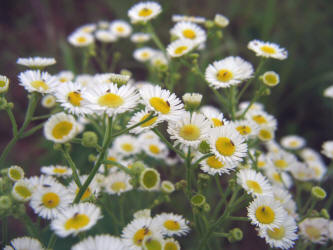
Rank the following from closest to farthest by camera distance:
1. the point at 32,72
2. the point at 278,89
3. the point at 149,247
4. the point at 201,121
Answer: the point at 149,247 < the point at 201,121 < the point at 32,72 < the point at 278,89

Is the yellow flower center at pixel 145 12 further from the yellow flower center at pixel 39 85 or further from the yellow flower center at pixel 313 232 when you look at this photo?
the yellow flower center at pixel 313 232

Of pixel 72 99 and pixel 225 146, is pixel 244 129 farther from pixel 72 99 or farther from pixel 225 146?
pixel 72 99

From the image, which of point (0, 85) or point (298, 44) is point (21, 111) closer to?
point (0, 85)

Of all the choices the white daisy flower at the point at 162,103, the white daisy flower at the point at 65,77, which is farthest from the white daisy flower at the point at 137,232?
the white daisy flower at the point at 65,77

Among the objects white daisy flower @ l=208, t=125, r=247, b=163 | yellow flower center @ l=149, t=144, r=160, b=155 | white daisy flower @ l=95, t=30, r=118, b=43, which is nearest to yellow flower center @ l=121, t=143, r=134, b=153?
yellow flower center @ l=149, t=144, r=160, b=155

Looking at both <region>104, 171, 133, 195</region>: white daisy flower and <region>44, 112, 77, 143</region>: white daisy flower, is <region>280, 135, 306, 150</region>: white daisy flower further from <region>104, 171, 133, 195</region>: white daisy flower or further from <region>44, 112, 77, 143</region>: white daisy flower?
<region>44, 112, 77, 143</region>: white daisy flower

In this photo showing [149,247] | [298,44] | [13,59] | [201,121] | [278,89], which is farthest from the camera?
[13,59]

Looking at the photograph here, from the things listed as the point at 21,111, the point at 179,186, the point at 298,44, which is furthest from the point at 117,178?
the point at 298,44
